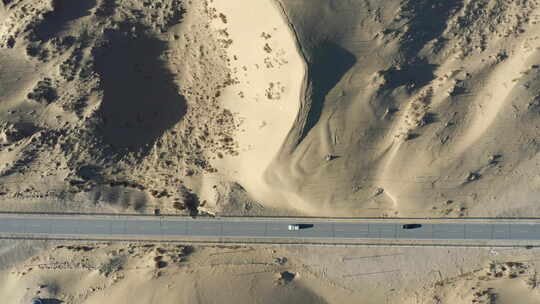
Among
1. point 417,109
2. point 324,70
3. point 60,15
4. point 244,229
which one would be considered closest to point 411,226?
point 417,109

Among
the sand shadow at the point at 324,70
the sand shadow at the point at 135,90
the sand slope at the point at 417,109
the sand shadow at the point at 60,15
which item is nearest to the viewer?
the sand shadow at the point at 324,70

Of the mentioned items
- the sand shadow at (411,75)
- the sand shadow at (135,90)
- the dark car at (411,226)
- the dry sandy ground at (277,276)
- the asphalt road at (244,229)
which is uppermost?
the sand shadow at (411,75)

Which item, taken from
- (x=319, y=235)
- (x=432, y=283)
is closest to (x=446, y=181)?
(x=432, y=283)

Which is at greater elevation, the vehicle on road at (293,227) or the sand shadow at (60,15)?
the sand shadow at (60,15)

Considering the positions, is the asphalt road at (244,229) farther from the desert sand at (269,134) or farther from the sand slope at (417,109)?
the sand slope at (417,109)

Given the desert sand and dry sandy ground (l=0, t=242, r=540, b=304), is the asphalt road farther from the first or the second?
dry sandy ground (l=0, t=242, r=540, b=304)

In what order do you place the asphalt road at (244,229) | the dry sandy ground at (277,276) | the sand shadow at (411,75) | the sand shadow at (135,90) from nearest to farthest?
the sand shadow at (411,75) → the dry sandy ground at (277,276) → the asphalt road at (244,229) → the sand shadow at (135,90)

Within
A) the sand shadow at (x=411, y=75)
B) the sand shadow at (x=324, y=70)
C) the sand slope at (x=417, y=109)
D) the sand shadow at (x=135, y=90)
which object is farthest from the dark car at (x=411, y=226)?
the sand shadow at (x=135, y=90)

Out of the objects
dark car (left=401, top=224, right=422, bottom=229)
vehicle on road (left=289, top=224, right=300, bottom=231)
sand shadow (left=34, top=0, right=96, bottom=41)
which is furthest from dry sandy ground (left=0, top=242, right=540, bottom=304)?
sand shadow (left=34, top=0, right=96, bottom=41)
